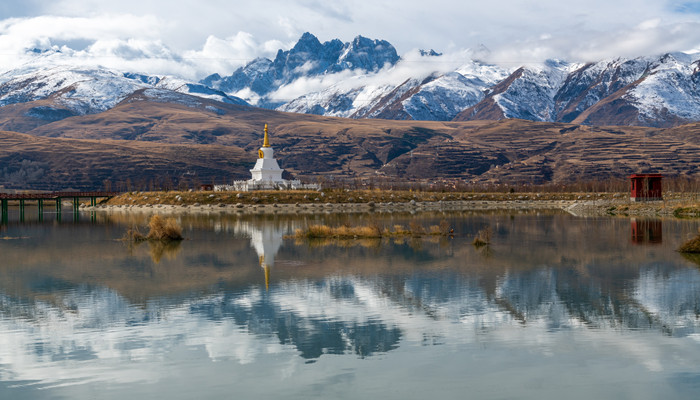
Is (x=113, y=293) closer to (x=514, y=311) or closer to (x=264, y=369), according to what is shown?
(x=264, y=369)

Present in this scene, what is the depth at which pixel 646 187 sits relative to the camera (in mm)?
109062

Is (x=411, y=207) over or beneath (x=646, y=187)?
beneath

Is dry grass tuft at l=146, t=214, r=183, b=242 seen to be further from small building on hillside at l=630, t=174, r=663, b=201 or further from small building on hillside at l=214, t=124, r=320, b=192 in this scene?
small building on hillside at l=630, t=174, r=663, b=201

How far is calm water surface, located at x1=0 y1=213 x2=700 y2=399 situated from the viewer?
56.4ft

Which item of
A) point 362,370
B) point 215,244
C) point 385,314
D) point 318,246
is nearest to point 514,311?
point 385,314

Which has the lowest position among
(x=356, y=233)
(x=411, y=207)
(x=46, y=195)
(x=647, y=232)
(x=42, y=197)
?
(x=647, y=232)

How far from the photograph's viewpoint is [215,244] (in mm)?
52344

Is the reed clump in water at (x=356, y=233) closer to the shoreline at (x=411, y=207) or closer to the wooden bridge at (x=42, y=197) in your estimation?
the shoreline at (x=411, y=207)

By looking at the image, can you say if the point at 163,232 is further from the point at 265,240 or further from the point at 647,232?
the point at 647,232

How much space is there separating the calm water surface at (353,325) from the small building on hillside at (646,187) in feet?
220

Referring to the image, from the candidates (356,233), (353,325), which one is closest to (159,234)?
(356,233)

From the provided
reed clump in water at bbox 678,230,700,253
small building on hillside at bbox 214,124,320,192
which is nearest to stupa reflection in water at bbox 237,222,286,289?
reed clump in water at bbox 678,230,700,253

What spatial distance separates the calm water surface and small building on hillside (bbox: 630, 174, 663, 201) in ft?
220

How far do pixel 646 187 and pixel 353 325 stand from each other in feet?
319
